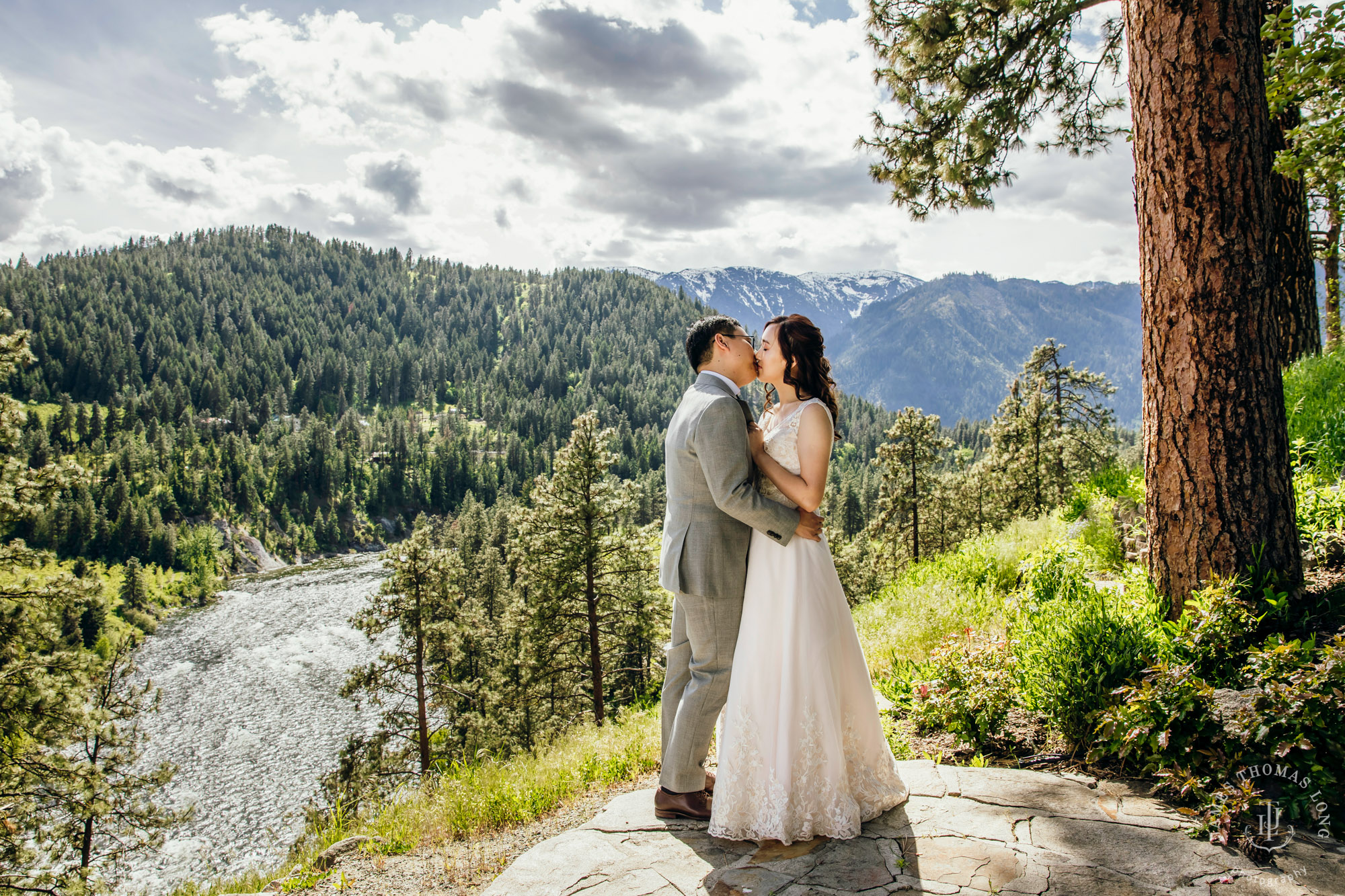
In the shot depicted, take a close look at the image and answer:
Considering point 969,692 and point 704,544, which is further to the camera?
Answer: point 969,692

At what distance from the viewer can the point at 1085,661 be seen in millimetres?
3744

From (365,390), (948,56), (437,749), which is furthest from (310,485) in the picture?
(948,56)

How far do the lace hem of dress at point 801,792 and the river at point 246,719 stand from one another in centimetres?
2171

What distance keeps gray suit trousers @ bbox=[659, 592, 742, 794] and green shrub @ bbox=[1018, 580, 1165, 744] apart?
6.22 ft

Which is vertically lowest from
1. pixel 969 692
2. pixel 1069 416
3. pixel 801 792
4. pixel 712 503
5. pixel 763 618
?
pixel 801 792

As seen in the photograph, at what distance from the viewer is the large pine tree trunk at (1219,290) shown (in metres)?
3.76

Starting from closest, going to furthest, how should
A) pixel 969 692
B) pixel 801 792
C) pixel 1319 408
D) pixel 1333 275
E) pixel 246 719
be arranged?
1. pixel 801 792
2. pixel 969 692
3. pixel 1319 408
4. pixel 1333 275
5. pixel 246 719

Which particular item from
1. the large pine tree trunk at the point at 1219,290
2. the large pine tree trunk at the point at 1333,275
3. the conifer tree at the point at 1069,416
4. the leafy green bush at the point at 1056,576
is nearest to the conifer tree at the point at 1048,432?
the conifer tree at the point at 1069,416

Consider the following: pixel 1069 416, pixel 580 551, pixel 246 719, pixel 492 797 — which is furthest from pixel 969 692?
pixel 246 719

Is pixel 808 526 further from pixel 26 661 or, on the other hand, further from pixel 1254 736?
pixel 26 661

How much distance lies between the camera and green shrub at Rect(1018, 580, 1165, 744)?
142 inches

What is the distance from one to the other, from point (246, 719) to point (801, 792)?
50.5m

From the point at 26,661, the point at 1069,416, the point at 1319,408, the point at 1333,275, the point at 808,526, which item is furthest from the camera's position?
the point at 1069,416

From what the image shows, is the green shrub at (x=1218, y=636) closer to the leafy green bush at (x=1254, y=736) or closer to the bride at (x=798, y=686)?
the leafy green bush at (x=1254, y=736)
